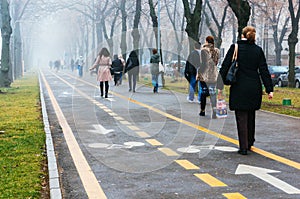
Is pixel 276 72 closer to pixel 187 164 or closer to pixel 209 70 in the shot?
pixel 209 70

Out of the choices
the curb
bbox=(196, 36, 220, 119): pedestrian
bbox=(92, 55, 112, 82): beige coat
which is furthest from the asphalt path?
bbox=(92, 55, 112, 82): beige coat

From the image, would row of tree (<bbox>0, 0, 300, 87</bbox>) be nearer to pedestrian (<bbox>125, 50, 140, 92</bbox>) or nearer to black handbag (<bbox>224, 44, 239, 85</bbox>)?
pedestrian (<bbox>125, 50, 140, 92</bbox>)

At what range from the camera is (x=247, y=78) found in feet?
30.9

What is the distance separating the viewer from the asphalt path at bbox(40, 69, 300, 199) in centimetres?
696

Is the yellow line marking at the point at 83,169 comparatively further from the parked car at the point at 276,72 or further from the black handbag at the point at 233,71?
the parked car at the point at 276,72

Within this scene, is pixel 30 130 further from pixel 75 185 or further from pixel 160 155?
pixel 75 185

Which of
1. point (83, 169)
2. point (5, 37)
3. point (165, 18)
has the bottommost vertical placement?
point (83, 169)

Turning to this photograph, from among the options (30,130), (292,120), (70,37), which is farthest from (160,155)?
(70,37)

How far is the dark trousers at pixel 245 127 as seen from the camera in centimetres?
935

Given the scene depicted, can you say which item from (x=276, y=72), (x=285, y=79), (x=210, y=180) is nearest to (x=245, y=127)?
(x=210, y=180)

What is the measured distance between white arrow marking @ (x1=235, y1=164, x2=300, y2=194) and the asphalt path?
0.04ft

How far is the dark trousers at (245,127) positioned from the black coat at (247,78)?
15cm

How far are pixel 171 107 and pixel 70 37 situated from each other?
313 feet

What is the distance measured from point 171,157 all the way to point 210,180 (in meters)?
1.75
